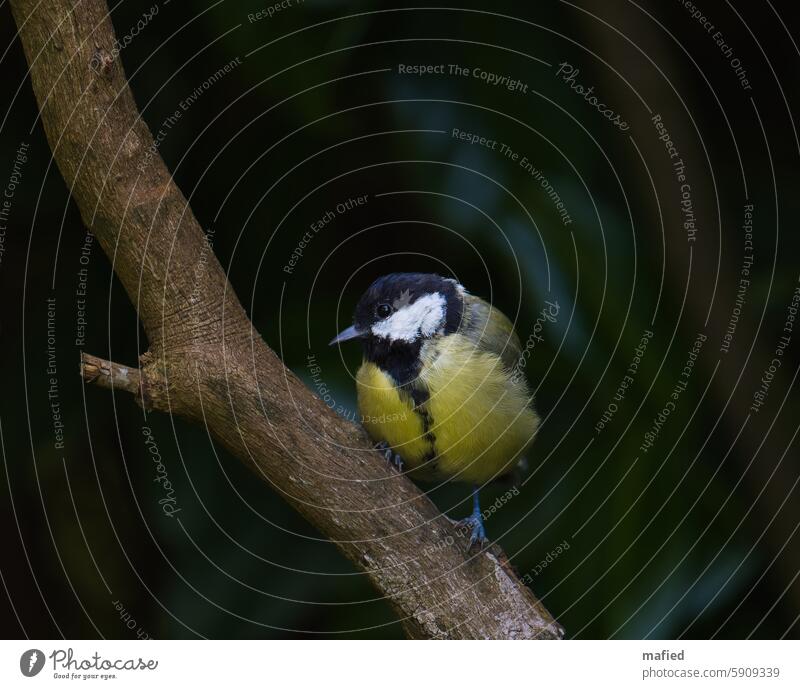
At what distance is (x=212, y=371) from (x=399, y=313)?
1.46ft

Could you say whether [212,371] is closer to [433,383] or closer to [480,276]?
[433,383]

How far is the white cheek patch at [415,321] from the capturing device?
1880mm

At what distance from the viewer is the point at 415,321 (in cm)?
190

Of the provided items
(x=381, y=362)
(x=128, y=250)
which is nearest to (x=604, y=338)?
(x=381, y=362)

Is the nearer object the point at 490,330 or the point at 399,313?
the point at 399,313

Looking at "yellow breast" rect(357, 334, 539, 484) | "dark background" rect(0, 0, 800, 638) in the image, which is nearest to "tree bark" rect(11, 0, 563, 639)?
"yellow breast" rect(357, 334, 539, 484)

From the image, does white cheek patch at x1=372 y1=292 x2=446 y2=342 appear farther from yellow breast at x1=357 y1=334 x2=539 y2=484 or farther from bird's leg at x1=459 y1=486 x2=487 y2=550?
bird's leg at x1=459 y1=486 x2=487 y2=550

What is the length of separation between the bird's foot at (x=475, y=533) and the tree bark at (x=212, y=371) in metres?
0.03

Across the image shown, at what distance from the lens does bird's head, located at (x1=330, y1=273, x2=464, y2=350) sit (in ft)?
6.14

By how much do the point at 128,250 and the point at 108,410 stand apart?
2.58 ft

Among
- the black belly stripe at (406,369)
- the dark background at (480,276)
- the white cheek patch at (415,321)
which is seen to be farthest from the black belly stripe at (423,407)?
the dark background at (480,276)

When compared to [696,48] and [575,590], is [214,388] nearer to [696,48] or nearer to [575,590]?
[575,590]

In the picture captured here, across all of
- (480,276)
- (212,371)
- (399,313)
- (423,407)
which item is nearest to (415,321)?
(399,313)

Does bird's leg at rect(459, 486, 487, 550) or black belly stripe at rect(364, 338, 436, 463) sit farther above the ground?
black belly stripe at rect(364, 338, 436, 463)
